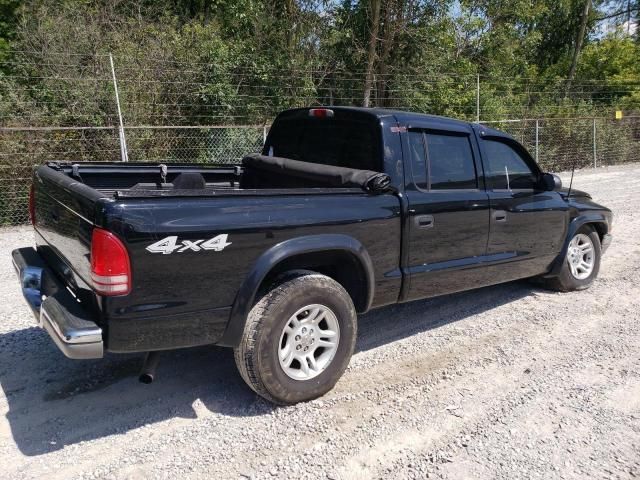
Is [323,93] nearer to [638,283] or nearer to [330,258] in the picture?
[638,283]

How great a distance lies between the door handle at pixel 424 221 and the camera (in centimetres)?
393

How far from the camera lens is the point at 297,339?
3.42m

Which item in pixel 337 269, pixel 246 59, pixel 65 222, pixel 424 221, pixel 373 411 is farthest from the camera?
pixel 246 59

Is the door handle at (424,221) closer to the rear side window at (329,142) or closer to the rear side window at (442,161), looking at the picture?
the rear side window at (442,161)

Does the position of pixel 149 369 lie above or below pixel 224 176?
below

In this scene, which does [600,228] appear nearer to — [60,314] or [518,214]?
[518,214]

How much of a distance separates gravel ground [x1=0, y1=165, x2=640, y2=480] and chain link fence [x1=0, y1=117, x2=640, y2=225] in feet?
12.2

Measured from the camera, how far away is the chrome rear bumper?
9.02 ft

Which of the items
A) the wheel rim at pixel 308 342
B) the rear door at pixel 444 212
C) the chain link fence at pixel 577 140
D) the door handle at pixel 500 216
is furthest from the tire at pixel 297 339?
the chain link fence at pixel 577 140

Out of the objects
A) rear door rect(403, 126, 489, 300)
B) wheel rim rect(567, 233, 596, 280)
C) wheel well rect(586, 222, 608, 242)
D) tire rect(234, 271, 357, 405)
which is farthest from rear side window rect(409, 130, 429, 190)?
wheel well rect(586, 222, 608, 242)

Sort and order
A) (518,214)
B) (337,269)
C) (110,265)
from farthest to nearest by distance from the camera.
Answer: (518,214) < (337,269) < (110,265)

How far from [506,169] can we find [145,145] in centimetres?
762

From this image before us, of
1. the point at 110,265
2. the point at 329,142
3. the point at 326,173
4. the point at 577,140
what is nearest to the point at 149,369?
the point at 110,265

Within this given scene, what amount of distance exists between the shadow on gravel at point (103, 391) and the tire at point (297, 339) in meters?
0.27
